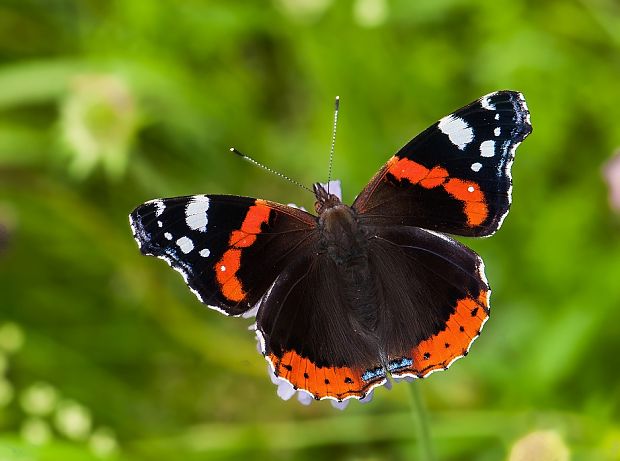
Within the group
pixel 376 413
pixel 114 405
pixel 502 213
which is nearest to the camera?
pixel 502 213

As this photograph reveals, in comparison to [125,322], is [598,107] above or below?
above

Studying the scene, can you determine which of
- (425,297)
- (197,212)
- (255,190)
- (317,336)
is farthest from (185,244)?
(255,190)

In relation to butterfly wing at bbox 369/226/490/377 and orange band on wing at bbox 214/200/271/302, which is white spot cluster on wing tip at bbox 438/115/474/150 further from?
orange band on wing at bbox 214/200/271/302

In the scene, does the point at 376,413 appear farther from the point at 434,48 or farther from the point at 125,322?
the point at 434,48

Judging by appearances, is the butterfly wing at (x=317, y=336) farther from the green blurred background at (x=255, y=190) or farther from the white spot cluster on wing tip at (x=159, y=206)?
the green blurred background at (x=255, y=190)

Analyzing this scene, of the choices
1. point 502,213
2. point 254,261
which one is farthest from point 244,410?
point 502,213

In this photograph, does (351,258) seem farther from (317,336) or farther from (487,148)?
(487,148)

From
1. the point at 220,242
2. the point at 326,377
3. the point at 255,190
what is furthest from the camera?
the point at 255,190
